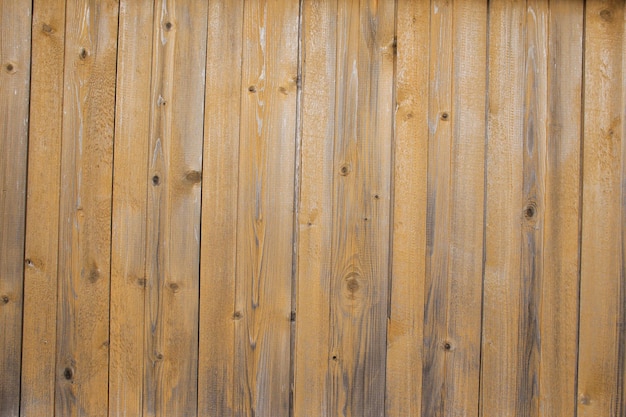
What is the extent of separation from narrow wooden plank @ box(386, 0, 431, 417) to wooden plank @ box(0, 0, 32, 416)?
1065mm

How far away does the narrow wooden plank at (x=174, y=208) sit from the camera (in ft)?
4.25

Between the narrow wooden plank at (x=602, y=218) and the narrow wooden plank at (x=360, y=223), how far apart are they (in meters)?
0.56

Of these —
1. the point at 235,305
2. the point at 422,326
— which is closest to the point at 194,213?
the point at 235,305

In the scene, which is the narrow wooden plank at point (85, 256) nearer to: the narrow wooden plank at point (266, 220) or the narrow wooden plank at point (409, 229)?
the narrow wooden plank at point (266, 220)

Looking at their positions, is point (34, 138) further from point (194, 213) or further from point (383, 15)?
point (383, 15)

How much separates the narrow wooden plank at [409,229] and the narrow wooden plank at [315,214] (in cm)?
19

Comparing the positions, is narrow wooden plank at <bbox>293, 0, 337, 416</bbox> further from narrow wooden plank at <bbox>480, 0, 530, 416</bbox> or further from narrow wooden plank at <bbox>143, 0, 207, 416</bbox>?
narrow wooden plank at <bbox>480, 0, 530, 416</bbox>

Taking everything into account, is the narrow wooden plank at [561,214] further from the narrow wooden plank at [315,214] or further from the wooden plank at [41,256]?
the wooden plank at [41,256]

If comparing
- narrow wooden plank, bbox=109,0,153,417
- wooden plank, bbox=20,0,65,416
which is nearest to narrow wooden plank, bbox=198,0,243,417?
narrow wooden plank, bbox=109,0,153,417

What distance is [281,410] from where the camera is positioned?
1.29 meters

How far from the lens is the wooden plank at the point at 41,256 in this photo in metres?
1.30

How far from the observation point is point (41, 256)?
1.31m

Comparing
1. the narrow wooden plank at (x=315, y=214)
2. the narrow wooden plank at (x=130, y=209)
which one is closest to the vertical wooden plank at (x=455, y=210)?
the narrow wooden plank at (x=315, y=214)

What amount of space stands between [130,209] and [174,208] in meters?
0.13
